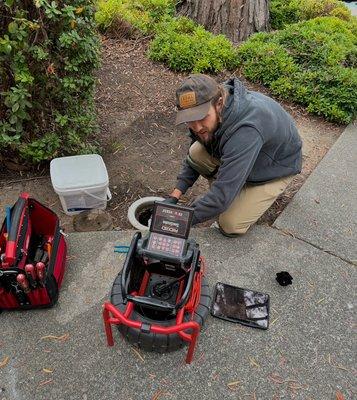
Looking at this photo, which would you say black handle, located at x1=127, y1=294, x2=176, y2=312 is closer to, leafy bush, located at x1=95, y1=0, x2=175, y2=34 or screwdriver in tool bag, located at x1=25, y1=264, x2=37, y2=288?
screwdriver in tool bag, located at x1=25, y1=264, x2=37, y2=288

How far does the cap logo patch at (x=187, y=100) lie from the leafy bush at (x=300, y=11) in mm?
5286

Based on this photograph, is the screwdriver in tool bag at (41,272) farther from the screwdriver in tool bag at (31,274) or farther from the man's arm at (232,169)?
the man's arm at (232,169)

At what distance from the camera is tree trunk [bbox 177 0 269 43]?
588 cm

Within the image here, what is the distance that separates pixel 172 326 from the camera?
197 cm

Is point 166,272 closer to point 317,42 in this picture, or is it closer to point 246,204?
point 246,204

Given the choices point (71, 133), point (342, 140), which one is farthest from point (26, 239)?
point (342, 140)

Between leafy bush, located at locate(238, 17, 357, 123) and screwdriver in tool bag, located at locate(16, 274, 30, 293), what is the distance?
3.94 metres

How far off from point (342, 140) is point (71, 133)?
3.00 metres

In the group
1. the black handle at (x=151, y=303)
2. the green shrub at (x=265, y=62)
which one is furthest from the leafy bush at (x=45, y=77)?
the green shrub at (x=265, y=62)

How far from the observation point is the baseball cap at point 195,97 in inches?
91.8

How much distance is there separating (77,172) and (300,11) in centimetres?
570

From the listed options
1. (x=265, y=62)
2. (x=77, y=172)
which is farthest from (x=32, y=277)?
(x=265, y=62)

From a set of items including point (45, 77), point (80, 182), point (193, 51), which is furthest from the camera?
point (193, 51)

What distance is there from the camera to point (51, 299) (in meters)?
2.44
